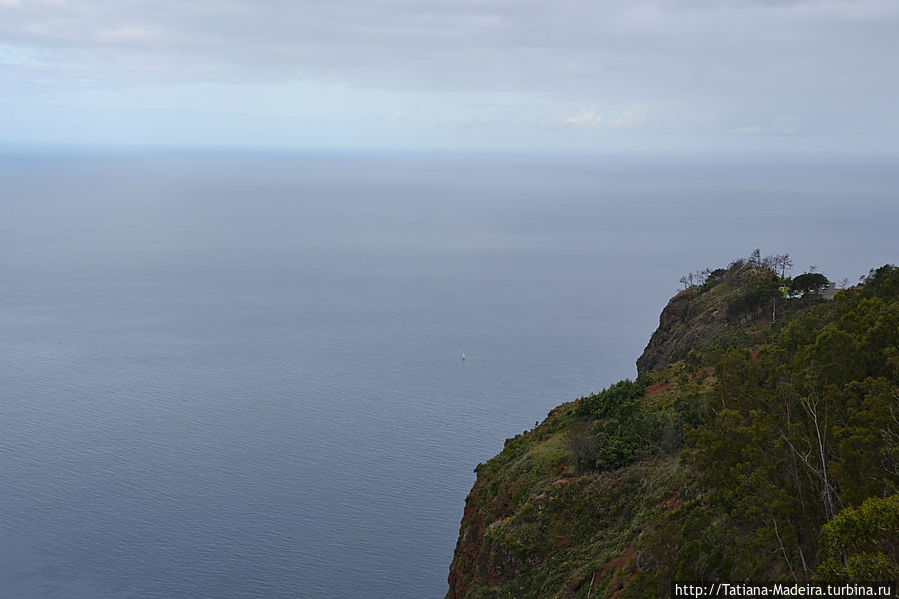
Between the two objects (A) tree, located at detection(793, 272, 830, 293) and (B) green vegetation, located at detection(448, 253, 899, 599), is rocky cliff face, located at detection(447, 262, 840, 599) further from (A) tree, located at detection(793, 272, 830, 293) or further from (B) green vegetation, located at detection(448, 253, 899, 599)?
(A) tree, located at detection(793, 272, 830, 293)

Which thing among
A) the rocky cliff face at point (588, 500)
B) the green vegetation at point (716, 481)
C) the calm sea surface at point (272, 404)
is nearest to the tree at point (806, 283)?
the green vegetation at point (716, 481)

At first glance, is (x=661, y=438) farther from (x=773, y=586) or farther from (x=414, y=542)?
(x=414, y=542)

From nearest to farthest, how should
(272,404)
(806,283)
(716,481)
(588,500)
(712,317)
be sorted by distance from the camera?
1. (716,481)
2. (588,500)
3. (806,283)
4. (712,317)
5. (272,404)

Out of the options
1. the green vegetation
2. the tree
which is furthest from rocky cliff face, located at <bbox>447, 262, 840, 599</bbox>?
the tree

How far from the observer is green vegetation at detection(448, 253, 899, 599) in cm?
1892

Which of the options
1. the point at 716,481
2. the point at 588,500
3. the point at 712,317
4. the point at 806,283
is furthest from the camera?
the point at 712,317

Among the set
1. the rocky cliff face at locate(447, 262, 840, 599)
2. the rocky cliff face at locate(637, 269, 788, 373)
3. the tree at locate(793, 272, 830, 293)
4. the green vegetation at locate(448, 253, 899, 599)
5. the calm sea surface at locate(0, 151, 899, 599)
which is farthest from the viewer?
the calm sea surface at locate(0, 151, 899, 599)

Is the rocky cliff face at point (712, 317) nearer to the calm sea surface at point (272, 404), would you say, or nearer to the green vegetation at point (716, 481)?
the green vegetation at point (716, 481)

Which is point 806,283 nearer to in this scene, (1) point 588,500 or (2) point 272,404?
(1) point 588,500

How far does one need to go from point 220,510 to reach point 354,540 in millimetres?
11361

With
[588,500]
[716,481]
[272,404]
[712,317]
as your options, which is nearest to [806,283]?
[712,317]

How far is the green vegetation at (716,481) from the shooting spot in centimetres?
1892

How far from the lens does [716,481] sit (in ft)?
73.4

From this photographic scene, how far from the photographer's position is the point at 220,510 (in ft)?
201
